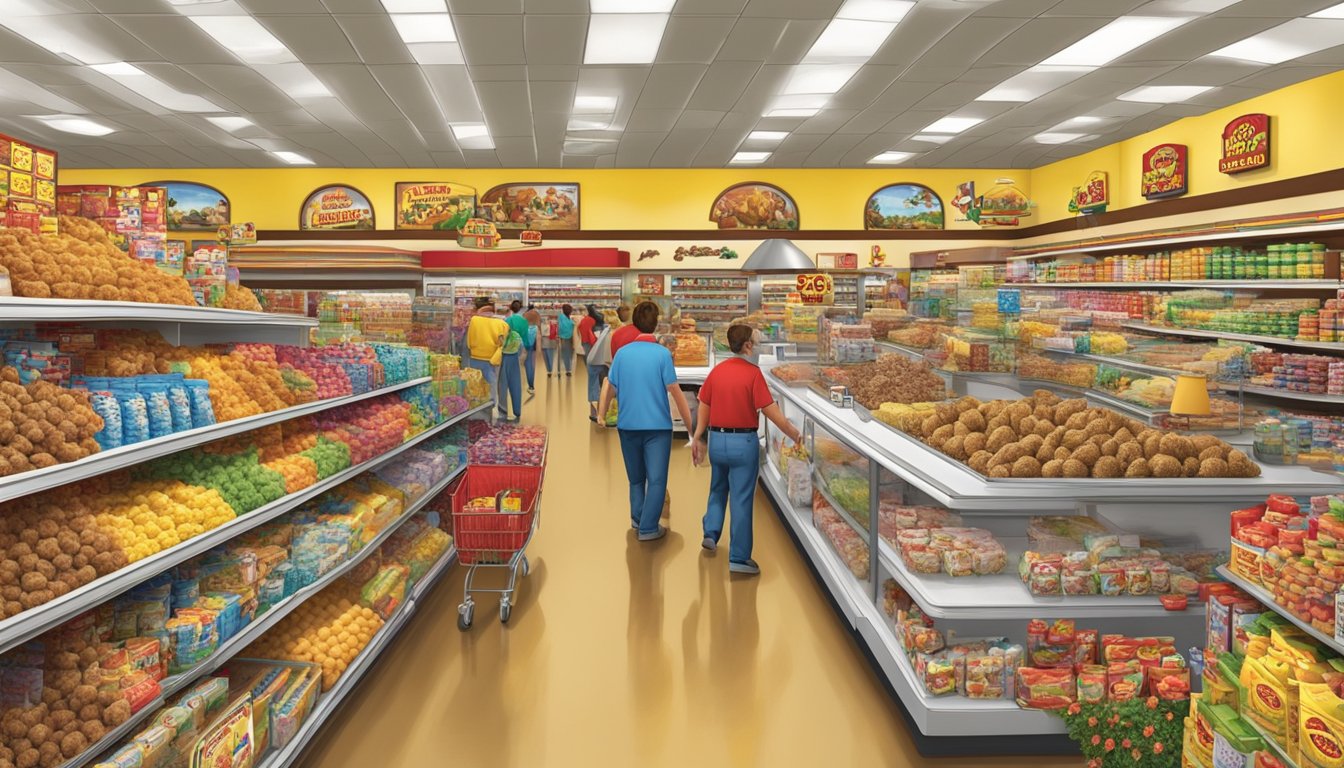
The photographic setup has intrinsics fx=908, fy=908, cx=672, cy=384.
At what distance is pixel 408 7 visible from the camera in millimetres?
7660

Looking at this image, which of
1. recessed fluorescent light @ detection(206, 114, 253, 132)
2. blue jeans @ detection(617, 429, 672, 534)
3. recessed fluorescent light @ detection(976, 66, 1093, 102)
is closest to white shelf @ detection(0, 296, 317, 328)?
blue jeans @ detection(617, 429, 672, 534)

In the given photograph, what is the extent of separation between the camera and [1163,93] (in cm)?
1079

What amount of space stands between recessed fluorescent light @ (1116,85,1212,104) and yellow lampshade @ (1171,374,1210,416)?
8.22 meters

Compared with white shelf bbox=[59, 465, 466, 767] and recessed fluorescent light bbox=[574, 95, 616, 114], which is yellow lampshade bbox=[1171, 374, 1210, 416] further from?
recessed fluorescent light bbox=[574, 95, 616, 114]

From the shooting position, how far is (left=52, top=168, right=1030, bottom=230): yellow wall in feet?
56.5

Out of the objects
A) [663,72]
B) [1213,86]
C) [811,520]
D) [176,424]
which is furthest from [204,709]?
[1213,86]

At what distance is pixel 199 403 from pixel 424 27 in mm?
6188

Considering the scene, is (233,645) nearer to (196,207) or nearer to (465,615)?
(465,615)

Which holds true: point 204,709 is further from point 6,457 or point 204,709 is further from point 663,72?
point 663,72

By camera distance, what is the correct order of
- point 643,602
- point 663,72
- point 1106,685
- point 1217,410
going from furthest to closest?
point 663,72, point 643,602, point 1217,410, point 1106,685

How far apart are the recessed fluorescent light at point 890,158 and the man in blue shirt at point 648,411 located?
10.7 m

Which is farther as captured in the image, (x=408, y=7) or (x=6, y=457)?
(x=408, y=7)

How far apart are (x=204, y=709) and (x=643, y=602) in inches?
103

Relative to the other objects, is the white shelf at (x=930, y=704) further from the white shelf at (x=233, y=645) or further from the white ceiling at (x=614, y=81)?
the white ceiling at (x=614, y=81)
